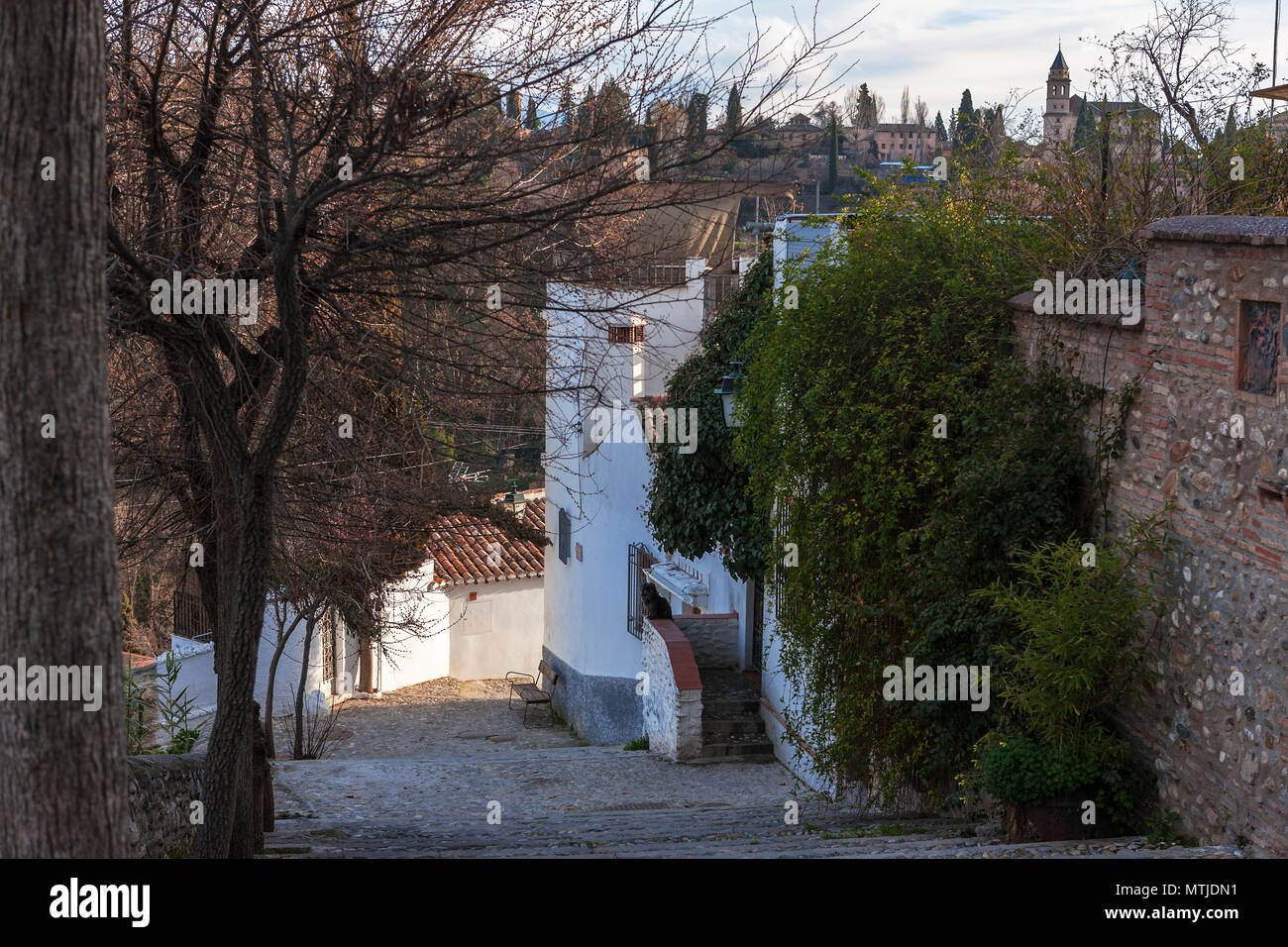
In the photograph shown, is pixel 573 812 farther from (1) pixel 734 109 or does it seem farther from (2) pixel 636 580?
(2) pixel 636 580

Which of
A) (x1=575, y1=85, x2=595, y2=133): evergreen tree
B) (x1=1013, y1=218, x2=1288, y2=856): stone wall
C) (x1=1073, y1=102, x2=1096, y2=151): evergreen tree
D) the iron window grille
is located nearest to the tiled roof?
the iron window grille

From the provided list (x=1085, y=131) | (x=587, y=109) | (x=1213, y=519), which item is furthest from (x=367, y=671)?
(x=1213, y=519)

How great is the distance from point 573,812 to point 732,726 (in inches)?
119

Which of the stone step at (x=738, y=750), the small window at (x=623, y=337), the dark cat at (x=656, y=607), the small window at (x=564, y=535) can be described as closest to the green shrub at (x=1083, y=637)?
the small window at (x=623, y=337)

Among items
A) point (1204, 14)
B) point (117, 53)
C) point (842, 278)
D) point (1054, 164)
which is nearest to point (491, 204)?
point (117, 53)

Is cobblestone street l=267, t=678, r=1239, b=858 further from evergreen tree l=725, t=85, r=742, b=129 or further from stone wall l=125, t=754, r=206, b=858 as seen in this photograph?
Answer: evergreen tree l=725, t=85, r=742, b=129

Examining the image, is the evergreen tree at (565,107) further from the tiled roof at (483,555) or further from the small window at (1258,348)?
the tiled roof at (483,555)

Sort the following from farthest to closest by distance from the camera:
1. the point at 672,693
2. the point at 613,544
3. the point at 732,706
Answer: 1. the point at 613,544
2. the point at 732,706
3. the point at 672,693

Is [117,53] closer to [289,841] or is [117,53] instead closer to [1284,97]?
[289,841]

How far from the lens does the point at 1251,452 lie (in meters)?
5.24

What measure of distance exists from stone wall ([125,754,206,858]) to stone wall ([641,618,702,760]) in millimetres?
6553

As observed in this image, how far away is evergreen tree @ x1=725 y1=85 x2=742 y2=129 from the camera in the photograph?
6.08 m

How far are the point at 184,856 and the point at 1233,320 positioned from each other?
6090 mm

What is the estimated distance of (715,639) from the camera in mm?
13984
